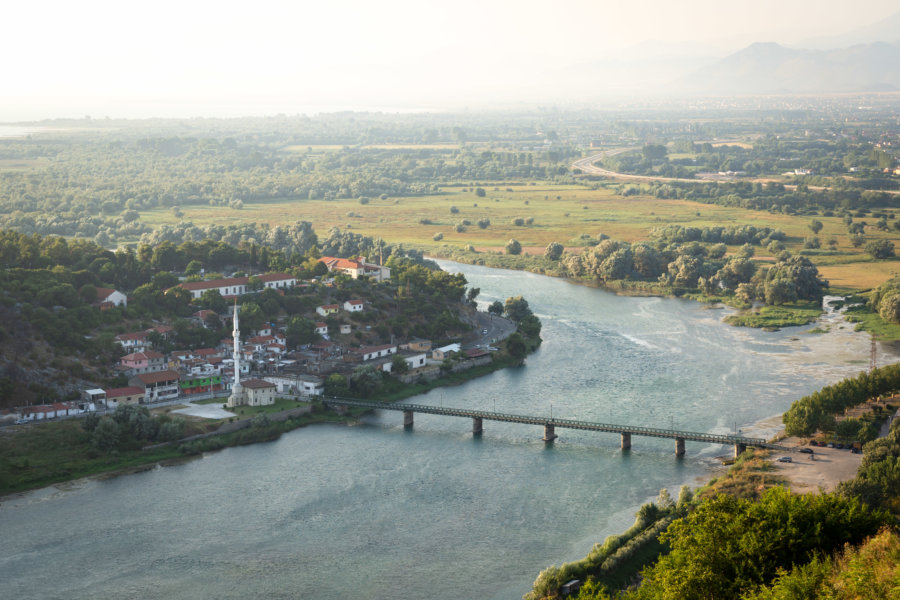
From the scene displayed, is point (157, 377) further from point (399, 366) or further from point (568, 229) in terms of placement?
point (568, 229)

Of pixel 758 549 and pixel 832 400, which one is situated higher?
pixel 758 549

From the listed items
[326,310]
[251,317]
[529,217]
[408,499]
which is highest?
[529,217]

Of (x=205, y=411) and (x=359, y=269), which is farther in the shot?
(x=359, y=269)

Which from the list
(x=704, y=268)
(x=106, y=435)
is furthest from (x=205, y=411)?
(x=704, y=268)

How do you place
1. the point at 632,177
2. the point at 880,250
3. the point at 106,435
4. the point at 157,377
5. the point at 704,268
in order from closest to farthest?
the point at 106,435 < the point at 157,377 < the point at 704,268 < the point at 880,250 < the point at 632,177

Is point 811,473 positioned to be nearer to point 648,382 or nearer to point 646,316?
point 648,382

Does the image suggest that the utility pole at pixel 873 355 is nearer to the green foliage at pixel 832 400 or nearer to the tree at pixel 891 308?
the tree at pixel 891 308
